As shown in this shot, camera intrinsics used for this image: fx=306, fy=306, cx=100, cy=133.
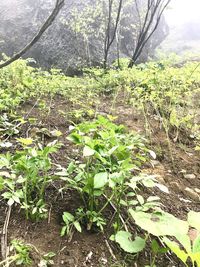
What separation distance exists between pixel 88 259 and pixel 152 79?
9.35 feet

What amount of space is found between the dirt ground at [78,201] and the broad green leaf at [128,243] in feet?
0.43

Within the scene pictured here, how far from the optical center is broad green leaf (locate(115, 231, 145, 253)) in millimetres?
1231

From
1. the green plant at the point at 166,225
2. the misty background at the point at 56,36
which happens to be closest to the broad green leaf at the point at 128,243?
the green plant at the point at 166,225

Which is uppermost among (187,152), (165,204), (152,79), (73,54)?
(152,79)

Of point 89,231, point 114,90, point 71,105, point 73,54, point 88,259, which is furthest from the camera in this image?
point 73,54

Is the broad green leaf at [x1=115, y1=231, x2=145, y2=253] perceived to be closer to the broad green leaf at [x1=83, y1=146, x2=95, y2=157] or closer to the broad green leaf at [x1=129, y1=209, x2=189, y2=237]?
the broad green leaf at [x1=129, y1=209, x2=189, y2=237]

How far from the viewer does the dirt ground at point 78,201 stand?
135 centimetres

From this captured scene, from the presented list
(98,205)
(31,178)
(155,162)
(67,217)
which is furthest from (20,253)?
(155,162)

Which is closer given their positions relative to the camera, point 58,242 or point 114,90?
point 58,242

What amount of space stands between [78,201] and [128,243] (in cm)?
44

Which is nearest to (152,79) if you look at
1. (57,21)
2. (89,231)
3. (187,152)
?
(187,152)

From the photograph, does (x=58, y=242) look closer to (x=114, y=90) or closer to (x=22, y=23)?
(x=114, y=90)

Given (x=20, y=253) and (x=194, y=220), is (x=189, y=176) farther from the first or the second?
(x=20, y=253)

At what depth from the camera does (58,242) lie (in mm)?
1389
